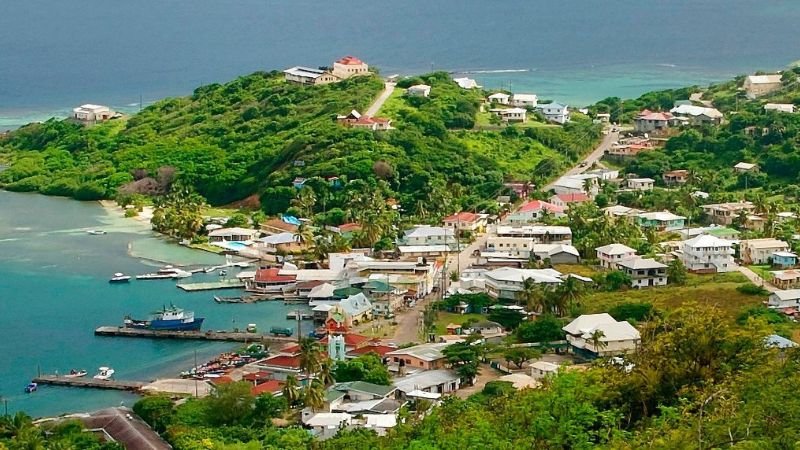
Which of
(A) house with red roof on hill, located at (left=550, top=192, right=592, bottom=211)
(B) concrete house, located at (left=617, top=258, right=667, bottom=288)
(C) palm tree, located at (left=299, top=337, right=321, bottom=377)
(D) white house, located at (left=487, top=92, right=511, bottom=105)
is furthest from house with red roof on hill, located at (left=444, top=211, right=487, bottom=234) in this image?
(D) white house, located at (left=487, top=92, right=511, bottom=105)

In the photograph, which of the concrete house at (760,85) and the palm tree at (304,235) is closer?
the palm tree at (304,235)

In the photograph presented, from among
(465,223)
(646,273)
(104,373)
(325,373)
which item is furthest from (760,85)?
(104,373)

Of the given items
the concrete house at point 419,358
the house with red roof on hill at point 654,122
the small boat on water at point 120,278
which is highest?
the house with red roof on hill at point 654,122

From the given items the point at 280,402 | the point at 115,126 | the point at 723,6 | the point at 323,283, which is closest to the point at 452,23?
the point at 723,6

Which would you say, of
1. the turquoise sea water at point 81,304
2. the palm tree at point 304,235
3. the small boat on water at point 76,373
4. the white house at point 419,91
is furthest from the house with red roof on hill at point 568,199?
the small boat on water at point 76,373

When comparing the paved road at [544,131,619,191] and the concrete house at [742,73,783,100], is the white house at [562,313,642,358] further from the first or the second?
the concrete house at [742,73,783,100]

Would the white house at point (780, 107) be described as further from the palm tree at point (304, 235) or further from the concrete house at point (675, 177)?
the palm tree at point (304, 235)

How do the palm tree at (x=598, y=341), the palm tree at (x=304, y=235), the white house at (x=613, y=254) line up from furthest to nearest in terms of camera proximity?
the palm tree at (x=304, y=235), the white house at (x=613, y=254), the palm tree at (x=598, y=341)

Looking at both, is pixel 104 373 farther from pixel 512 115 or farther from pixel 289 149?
pixel 512 115
